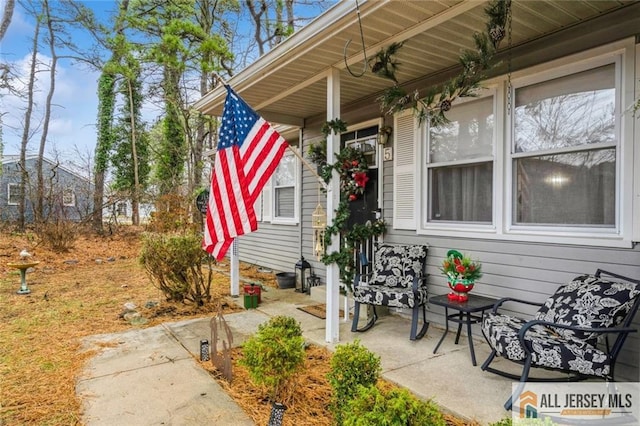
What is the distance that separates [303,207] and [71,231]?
7.14 metres

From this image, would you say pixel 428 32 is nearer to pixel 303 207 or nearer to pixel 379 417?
pixel 379 417

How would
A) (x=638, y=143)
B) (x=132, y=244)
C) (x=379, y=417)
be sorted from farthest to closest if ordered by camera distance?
(x=132, y=244)
(x=638, y=143)
(x=379, y=417)

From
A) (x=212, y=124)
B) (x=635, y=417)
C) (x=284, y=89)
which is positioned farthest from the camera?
(x=212, y=124)

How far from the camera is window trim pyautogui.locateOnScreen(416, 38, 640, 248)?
271cm

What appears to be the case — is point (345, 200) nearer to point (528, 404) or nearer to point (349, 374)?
point (349, 374)

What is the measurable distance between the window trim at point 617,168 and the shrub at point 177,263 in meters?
3.03

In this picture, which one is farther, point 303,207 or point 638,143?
point 303,207

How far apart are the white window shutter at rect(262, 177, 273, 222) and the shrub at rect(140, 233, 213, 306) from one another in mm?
2602

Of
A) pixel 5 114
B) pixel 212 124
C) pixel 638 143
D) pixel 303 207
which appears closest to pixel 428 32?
pixel 638 143

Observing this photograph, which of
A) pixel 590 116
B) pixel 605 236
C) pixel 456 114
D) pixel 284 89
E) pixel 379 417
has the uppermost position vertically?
pixel 284 89

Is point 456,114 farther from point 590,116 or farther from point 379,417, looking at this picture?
point 379,417

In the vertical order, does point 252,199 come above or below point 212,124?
below

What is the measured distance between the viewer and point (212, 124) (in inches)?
579

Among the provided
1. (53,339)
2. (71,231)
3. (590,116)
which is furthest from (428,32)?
(71,231)
